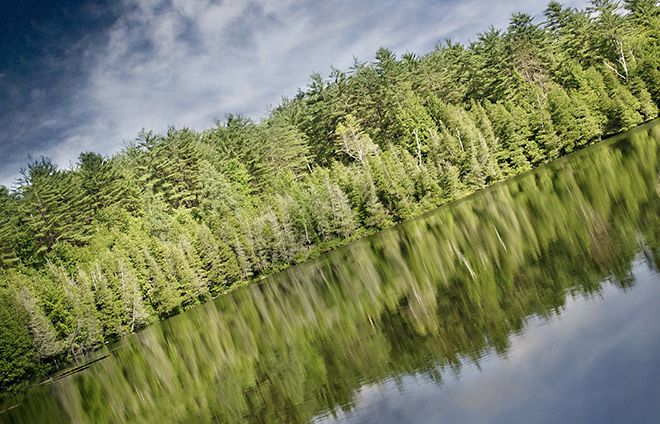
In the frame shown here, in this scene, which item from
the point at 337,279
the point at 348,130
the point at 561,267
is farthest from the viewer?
the point at 348,130

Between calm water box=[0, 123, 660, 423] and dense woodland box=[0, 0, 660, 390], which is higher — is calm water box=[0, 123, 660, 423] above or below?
below

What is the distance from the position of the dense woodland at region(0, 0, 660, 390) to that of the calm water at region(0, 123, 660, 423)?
34.4 m

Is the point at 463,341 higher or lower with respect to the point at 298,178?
lower

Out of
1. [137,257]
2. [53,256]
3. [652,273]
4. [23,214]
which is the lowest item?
[652,273]

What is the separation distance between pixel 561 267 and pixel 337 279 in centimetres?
2820

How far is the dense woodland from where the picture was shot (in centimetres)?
8338

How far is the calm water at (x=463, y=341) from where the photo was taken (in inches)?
592

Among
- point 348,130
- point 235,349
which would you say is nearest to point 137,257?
point 348,130

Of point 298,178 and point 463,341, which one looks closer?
point 463,341

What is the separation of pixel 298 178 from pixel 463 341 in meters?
104

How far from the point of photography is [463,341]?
64.8 ft

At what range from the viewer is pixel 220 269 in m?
91.8

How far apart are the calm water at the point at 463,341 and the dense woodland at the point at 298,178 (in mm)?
34434

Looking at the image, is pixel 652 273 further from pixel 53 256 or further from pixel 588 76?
pixel 53 256
